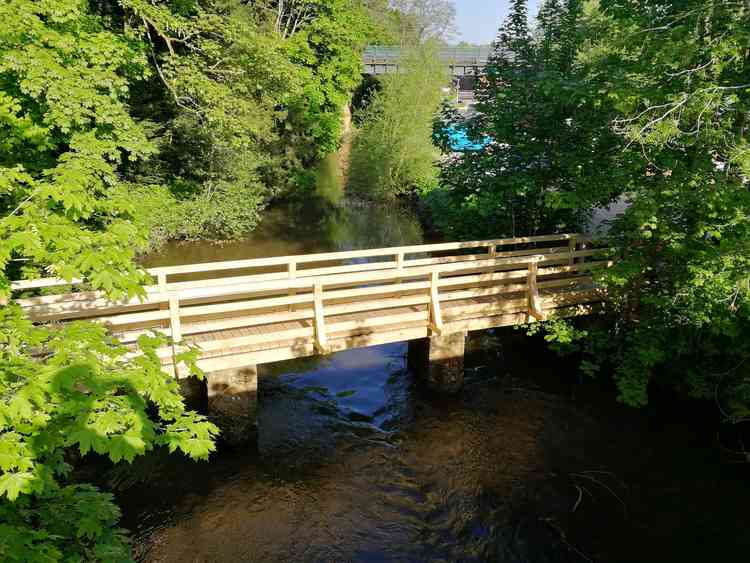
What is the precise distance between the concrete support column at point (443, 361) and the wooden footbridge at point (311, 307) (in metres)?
0.41

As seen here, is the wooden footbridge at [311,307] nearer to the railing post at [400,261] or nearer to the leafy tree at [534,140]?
the railing post at [400,261]

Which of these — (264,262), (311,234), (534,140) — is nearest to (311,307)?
(264,262)

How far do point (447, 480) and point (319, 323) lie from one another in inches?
125

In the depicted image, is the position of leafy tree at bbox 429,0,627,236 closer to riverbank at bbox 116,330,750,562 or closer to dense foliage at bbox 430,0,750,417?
dense foliage at bbox 430,0,750,417

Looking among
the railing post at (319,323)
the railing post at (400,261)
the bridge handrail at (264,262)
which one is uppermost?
the bridge handrail at (264,262)

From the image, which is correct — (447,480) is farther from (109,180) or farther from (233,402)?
(109,180)

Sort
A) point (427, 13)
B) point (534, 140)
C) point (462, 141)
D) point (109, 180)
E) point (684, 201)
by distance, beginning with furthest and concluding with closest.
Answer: point (427, 13) → point (462, 141) → point (534, 140) → point (684, 201) → point (109, 180)

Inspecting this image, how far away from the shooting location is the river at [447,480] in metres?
7.79

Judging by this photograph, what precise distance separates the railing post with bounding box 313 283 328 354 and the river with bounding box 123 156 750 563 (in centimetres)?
187

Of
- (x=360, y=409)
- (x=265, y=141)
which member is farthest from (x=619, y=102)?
(x=265, y=141)

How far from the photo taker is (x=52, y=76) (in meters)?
10.2

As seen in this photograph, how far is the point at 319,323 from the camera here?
916cm

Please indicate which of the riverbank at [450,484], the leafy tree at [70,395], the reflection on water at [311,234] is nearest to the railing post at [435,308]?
the riverbank at [450,484]

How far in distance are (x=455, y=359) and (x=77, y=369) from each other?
7946 mm
